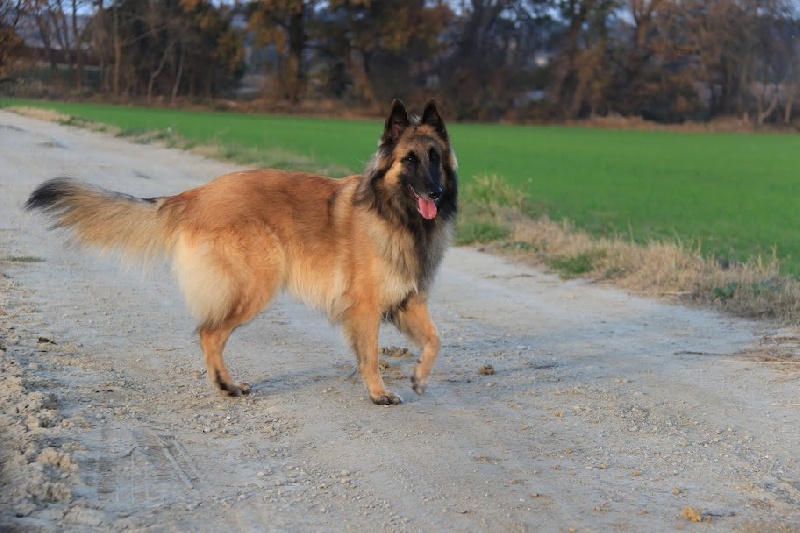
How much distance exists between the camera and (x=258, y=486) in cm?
467

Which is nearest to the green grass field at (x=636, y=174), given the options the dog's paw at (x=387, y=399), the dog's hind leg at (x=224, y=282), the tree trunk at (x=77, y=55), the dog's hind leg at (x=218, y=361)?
the dog's hind leg at (x=224, y=282)

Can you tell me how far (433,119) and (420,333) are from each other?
1.46 m

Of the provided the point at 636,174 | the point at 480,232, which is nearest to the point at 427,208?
the point at 480,232

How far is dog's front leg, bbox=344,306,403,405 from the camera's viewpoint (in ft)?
21.0

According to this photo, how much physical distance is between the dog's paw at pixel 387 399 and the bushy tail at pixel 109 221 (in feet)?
A: 5.73

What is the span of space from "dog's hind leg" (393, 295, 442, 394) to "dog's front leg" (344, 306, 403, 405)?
22cm

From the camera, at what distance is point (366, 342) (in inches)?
256

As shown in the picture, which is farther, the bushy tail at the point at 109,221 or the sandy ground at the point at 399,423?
the bushy tail at the point at 109,221

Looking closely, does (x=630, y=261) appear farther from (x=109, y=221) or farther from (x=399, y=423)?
(x=109, y=221)

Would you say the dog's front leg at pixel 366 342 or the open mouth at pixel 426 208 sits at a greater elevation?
the open mouth at pixel 426 208

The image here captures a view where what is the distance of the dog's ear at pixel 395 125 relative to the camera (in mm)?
6527

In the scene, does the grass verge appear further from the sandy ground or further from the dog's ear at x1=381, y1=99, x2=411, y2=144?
the dog's ear at x1=381, y1=99, x2=411, y2=144

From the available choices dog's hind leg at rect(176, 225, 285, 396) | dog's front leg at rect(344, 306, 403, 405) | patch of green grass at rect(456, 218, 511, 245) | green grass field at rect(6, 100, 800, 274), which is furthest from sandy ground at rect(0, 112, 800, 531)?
patch of green grass at rect(456, 218, 511, 245)

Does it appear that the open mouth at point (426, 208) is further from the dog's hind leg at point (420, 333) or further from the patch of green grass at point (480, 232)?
the patch of green grass at point (480, 232)
